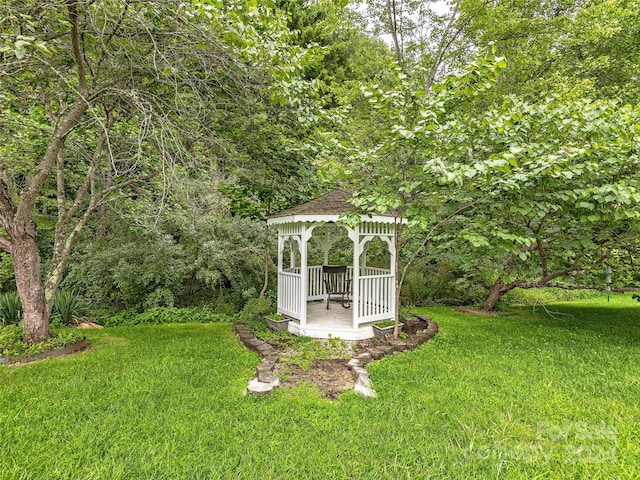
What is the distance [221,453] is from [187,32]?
4029mm

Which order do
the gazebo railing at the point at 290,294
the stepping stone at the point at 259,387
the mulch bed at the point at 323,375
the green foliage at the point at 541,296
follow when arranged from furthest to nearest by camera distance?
the green foliage at the point at 541,296 → the gazebo railing at the point at 290,294 → the mulch bed at the point at 323,375 → the stepping stone at the point at 259,387

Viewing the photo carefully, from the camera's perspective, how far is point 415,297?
9078 mm

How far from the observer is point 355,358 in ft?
13.5

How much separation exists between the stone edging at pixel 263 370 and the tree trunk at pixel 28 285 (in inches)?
107

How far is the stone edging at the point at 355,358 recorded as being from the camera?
327 cm

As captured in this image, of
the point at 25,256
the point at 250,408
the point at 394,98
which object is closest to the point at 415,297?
the point at 394,98

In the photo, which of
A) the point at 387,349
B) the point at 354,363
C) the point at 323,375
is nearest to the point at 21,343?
the point at 323,375

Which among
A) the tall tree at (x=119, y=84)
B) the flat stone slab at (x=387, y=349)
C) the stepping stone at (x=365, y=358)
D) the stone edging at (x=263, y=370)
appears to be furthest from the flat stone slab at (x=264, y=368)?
the tall tree at (x=119, y=84)

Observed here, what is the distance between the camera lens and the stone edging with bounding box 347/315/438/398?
130 inches

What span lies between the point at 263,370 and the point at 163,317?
416 cm

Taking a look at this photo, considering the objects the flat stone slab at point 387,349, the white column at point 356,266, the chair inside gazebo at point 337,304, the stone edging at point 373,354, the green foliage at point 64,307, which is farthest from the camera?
the green foliage at point 64,307

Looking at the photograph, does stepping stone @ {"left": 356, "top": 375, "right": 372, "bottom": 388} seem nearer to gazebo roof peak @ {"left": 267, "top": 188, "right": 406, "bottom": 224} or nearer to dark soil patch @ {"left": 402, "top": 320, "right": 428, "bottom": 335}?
gazebo roof peak @ {"left": 267, "top": 188, "right": 406, "bottom": 224}

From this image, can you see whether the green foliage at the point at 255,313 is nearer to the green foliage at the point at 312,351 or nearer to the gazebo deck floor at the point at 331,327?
the gazebo deck floor at the point at 331,327

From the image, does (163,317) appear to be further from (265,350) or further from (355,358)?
(355,358)
